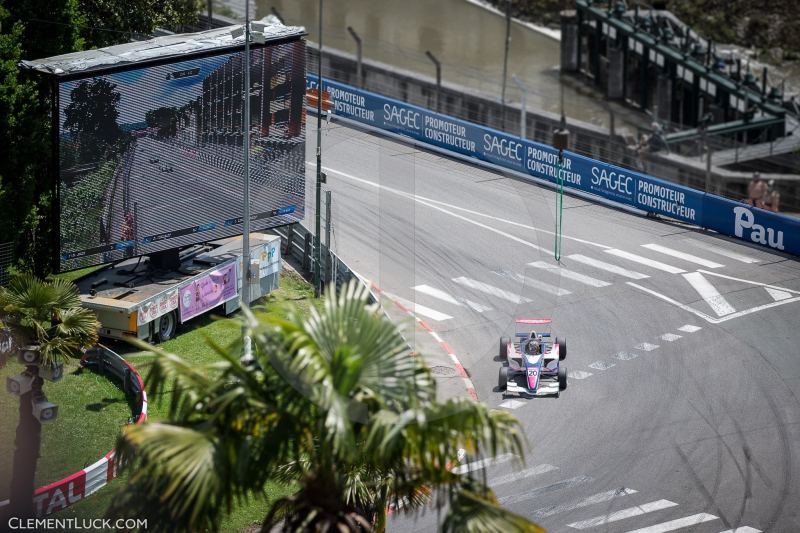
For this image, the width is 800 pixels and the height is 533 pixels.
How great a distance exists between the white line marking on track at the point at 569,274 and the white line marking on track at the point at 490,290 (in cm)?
205

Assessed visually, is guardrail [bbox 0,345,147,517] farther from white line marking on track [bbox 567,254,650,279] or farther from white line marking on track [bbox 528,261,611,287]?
white line marking on track [bbox 567,254,650,279]

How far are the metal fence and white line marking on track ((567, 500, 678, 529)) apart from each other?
53.8ft

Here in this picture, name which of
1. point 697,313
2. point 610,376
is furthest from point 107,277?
point 697,313

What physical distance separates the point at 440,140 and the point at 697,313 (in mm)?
15269

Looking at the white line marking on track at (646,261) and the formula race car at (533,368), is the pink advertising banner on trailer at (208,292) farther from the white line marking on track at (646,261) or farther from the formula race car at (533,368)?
the white line marking on track at (646,261)

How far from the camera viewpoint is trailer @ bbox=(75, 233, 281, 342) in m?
27.9

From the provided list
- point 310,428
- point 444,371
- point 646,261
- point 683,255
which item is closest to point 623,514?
point 444,371

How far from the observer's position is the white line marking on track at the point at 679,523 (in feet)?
67.6

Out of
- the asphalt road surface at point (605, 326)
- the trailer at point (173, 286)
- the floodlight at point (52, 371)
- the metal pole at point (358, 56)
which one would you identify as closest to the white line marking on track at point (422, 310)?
the asphalt road surface at point (605, 326)

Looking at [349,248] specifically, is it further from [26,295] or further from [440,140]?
[26,295]

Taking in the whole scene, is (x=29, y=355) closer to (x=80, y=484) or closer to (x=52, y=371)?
(x=52, y=371)

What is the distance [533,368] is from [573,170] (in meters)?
15.4

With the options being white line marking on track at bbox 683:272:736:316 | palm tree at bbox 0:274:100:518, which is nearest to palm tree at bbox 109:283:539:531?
palm tree at bbox 0:274:100:518

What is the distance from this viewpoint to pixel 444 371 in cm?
2808
